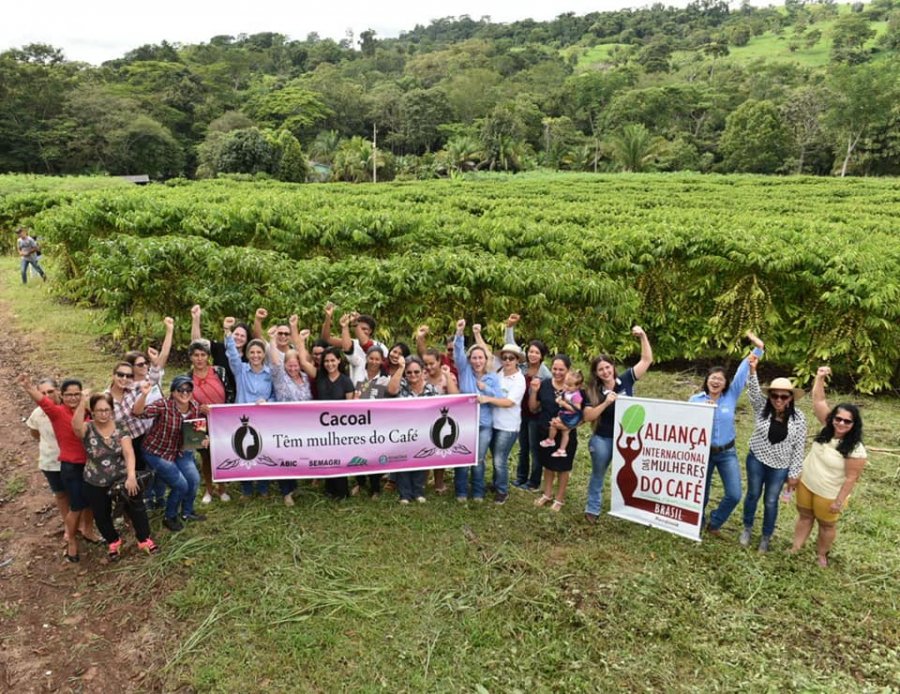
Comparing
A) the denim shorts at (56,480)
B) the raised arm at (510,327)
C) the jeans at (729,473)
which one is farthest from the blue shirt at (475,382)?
the denim shorts at (56,480)

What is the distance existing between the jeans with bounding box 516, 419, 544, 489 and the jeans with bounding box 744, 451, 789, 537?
1.79m

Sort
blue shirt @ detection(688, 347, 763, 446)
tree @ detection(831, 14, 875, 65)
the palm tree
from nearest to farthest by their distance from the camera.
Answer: blue shirt @ detection(688, 347, 763, 446)
the palm tree
tree @ detection(831, 14, 875, 65)

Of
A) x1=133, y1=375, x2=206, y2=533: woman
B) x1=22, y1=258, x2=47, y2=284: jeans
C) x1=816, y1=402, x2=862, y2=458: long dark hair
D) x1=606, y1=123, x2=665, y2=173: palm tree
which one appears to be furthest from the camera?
x1=606, y1=123, x2=665, y2=173: palm tree

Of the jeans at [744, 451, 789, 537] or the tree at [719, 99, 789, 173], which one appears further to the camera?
the tree at [719, 99, 789, 173]

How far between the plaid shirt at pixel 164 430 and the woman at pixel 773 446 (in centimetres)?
454

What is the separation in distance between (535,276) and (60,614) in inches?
240

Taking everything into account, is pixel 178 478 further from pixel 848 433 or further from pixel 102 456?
pixel 848 433

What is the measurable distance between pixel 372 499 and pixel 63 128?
2059 inches

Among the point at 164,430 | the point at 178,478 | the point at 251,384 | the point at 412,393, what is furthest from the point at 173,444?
the point at 412,393

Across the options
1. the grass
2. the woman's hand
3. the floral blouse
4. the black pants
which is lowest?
the grass

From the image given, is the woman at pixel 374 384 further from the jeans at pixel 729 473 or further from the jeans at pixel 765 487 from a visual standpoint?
the jeans at pixel 765 487

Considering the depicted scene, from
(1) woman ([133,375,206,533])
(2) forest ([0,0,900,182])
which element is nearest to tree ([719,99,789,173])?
(2) forest ([0,0,900,182])

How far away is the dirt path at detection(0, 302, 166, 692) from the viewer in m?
4.02

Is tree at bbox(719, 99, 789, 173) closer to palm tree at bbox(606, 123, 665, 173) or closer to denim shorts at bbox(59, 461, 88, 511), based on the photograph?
palm tree at bbox(606, 123, 665, 173)
